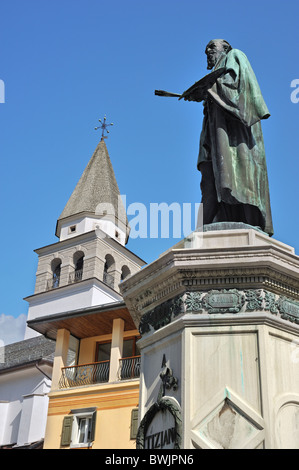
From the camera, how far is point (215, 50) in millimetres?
6887

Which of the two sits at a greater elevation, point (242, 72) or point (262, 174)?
point (242, 72)

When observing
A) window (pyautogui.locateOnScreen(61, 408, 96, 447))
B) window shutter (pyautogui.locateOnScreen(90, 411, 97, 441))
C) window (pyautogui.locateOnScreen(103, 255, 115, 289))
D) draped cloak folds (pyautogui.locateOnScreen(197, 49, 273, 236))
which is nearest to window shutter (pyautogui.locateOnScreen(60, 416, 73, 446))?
window (pyautogui.locateOnScreen(61, 408, 96, 447))

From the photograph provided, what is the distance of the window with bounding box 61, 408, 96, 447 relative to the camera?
930 inches

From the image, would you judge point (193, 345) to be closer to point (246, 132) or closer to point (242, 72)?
point (246, 132)

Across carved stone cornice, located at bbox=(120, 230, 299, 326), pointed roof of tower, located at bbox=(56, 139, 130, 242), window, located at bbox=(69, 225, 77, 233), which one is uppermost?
pointed roof of tower, located at bbox=(56, 139, 130, 242)

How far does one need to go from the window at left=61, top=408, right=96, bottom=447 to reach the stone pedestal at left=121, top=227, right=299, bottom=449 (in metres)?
19.1

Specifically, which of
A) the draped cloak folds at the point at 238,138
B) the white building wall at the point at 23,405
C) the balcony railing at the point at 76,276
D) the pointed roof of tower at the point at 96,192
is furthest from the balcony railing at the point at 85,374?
the pointed roof of tower at the point at 96,192

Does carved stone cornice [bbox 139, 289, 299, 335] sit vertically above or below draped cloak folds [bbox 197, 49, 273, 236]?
below

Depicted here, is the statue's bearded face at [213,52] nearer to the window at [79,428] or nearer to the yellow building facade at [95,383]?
the yellow building facade at [95,383]

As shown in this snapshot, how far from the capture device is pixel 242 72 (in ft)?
20.9

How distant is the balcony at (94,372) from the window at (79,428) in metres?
1.20

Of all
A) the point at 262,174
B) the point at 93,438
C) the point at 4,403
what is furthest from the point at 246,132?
the point at 4,403

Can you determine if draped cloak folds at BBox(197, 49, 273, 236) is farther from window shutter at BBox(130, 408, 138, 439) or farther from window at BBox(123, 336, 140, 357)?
window at BBox(123, 336, 140, 357)
